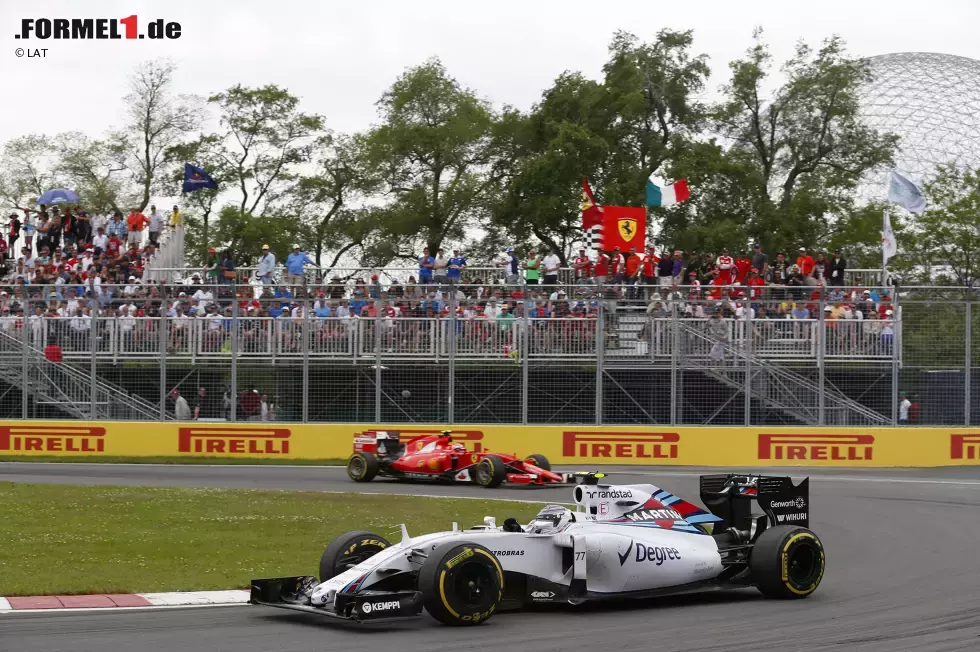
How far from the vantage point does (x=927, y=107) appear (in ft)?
219

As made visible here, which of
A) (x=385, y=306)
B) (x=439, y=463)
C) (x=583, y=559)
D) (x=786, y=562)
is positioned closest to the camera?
(x=583, y=559)

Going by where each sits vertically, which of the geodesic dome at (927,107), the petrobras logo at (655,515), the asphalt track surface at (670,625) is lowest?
the asphalt track surface at (670,625)

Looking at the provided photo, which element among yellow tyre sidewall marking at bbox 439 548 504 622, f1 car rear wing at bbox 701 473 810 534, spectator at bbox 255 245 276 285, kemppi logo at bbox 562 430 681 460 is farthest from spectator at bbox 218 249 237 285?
yellow tyre sidewall marking at bbox 439 548 504 622

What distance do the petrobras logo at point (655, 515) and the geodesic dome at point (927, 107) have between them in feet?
176

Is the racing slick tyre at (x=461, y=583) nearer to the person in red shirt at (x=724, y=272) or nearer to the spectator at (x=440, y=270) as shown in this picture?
the spectator at (x=440, y=270)

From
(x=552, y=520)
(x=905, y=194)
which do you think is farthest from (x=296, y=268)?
(x=552, y=520)

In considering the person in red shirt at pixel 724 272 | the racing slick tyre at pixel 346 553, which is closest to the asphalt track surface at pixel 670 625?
the racing slick tyre at pixel 346 553

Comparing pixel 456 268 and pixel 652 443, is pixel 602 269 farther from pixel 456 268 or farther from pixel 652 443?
pixel 652 443

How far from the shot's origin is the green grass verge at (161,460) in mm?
27281

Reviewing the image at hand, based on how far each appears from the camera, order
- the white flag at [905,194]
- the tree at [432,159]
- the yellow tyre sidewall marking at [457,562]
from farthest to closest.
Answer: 1. the tree at [432,159]
2. the white flag at [905,194]
3. the yellow tyre sidewall marking at [457,562]

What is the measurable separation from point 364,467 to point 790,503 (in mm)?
12053

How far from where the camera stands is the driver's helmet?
1053cm

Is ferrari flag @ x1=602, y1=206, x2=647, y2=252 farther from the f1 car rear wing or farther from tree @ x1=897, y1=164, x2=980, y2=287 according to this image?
tree @ x1=897, y1=164, x2=980, y2=287

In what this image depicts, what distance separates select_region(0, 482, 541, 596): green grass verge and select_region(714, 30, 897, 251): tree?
32083 mm
